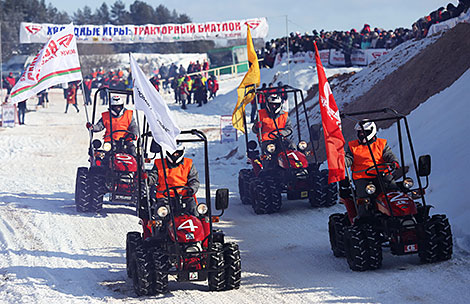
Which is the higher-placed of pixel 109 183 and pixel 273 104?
pixel 273 104

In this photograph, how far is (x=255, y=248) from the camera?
11867mm

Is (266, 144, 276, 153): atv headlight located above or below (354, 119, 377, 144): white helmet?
below

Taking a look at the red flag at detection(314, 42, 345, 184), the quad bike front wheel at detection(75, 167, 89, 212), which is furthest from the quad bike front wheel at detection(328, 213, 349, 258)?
the quad bike front wheel at detection(75, 167, 89, 212)

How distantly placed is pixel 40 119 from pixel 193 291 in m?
28.3

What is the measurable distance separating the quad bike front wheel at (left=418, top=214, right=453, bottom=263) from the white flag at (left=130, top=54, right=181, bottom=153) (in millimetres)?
3533

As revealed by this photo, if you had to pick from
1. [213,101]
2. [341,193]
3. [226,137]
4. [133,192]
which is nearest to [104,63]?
[213,101]

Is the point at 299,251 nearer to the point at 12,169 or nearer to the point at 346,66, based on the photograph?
the point at 12,169

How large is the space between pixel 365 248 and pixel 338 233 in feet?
3.32

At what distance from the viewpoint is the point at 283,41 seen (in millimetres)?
40688

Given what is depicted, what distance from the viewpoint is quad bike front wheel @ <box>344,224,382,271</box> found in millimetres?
9539

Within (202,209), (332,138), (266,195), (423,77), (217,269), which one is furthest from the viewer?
(423,77)

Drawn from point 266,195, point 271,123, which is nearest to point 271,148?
point 271,123

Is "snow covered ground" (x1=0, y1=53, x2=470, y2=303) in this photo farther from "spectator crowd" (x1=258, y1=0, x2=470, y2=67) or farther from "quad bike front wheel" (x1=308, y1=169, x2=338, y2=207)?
"spectator crowd" (x1=258, y1=0, x2=470, y2=67)

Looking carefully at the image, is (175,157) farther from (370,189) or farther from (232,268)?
(370,189)
